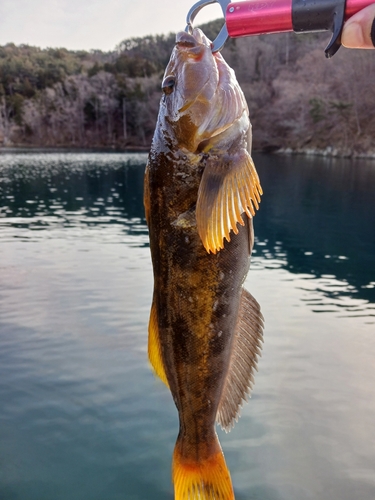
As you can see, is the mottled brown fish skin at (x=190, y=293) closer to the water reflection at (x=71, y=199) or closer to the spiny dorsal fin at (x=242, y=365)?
the spiny dorsal fin at (x=242, y=365)

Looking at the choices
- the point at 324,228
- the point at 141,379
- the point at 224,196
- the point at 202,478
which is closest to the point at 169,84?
the point at 224,196

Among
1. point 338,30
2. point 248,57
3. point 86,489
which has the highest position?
point 248,57

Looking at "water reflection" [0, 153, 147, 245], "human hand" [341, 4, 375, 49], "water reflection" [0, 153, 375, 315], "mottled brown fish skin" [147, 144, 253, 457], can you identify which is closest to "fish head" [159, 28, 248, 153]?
"mottled brown fish skin" [147, 144, 253, 457]

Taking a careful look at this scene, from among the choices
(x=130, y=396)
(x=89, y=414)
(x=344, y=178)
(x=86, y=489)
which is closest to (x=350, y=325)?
(x=130, y=396)

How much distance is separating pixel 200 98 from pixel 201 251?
2.40 feet

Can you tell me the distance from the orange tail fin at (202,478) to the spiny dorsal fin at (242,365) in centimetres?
19

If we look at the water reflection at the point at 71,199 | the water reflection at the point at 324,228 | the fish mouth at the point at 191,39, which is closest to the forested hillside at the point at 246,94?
the water reflection at the point at 324,228

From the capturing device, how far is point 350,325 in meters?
11.0

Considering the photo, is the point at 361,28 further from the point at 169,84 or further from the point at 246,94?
the point at 246,94

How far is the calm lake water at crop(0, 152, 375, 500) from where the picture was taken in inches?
248

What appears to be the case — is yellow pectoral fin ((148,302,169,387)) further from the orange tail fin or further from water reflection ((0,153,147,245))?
water reflection ((0,153,147,245))

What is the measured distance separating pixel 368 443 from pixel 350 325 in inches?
172

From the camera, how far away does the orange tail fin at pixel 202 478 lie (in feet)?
8.50

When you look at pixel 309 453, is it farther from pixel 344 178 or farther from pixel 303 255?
pixel 344 178
